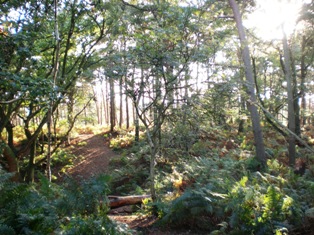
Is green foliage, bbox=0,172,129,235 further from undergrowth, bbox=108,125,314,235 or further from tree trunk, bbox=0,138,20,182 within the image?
tree trunk, bbox=0,138,20,182

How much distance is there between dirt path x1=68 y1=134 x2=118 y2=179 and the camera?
15.4 metres

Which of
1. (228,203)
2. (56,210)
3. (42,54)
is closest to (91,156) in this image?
(42,54)

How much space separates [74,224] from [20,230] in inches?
31.5

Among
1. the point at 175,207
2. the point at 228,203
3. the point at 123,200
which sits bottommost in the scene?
the point at 123,200

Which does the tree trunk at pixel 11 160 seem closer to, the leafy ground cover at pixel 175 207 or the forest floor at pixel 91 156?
the forest floor at pixel 91 156

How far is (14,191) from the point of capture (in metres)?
4.56

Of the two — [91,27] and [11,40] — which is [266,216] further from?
[91,27]

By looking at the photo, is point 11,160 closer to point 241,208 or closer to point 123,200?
point 123,200

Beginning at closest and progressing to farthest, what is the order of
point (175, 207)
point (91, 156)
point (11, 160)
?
point (175, 207), point (11, 160), point (91, 156)

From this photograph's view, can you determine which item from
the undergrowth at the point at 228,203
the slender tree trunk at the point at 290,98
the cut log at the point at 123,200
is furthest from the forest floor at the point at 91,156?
the slender tree trunk at the point at 290,98

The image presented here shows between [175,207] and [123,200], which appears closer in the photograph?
[175,207]

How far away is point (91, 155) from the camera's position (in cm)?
1781

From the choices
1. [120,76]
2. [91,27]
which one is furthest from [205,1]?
[91,27]

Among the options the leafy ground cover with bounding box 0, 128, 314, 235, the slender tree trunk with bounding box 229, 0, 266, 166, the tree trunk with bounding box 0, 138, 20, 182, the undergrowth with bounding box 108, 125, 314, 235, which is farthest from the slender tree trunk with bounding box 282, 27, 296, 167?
the tree trunk with bounding box 0, 138, 20, 182
